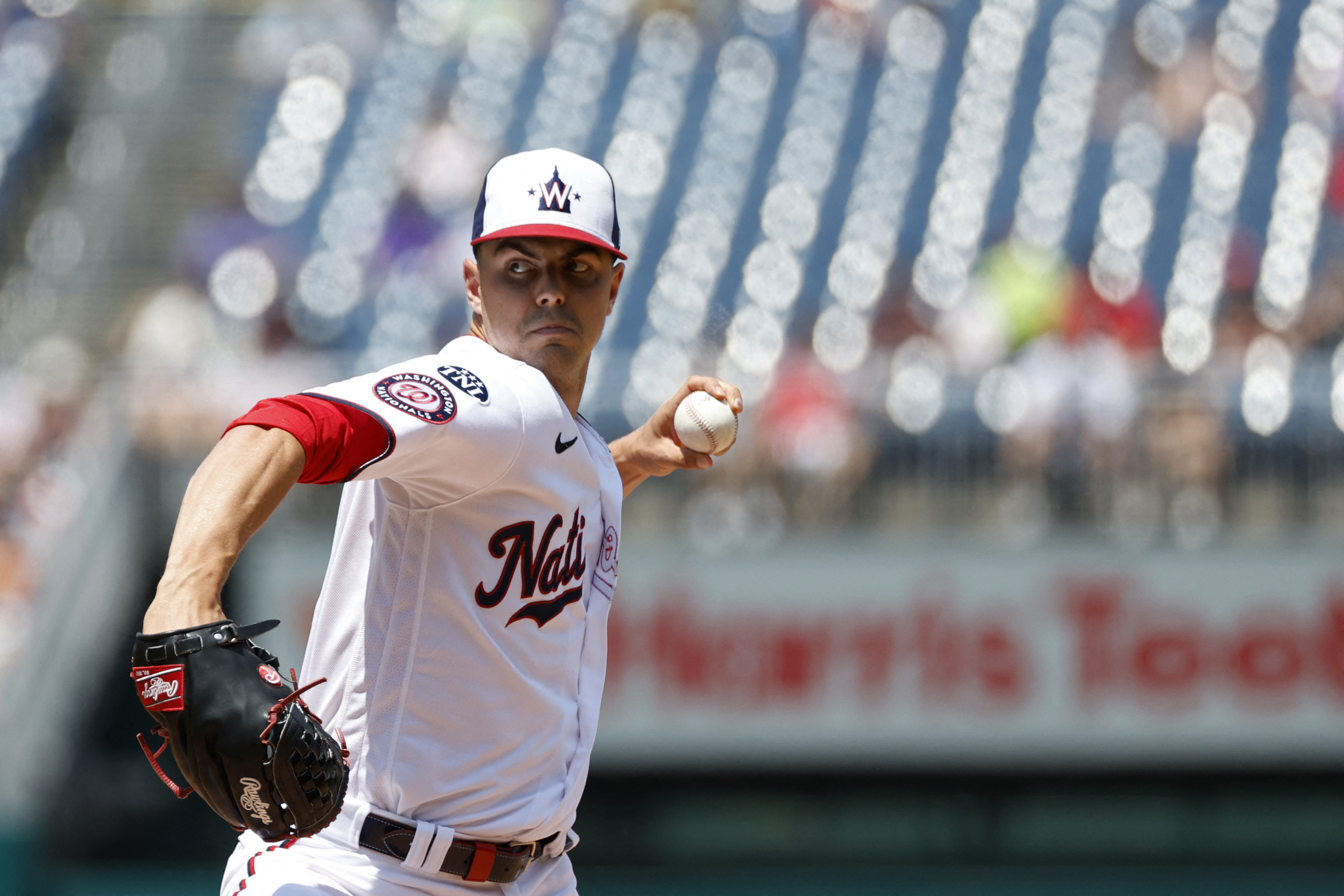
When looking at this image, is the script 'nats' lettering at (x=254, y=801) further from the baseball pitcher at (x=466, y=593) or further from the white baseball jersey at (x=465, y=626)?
the white baseball jersey at (x=465, y=626)

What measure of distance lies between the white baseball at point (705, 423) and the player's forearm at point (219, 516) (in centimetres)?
145

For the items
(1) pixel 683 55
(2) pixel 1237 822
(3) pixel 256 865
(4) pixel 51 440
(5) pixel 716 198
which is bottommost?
(3) pixel 256 865

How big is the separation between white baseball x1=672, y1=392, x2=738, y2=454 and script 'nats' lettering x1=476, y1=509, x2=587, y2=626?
24.6 inches

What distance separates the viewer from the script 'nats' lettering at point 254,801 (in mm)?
1920

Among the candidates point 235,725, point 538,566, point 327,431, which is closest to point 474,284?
point 538,566

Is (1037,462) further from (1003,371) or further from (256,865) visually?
(256,865)

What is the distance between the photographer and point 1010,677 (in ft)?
25.2

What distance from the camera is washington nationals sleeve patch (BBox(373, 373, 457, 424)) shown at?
212cm

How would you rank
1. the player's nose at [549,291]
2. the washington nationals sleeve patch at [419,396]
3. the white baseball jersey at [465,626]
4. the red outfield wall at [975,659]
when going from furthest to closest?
the red outfield wall at [975,659] → the player's nose at [549,291] → the white baseball jersey at [465,626] → the washington nationals sleeve patch at [419,396]

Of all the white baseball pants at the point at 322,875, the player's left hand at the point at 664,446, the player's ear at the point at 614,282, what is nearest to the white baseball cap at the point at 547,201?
the player's ear at the point at 614,282

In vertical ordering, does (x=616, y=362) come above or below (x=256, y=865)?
above

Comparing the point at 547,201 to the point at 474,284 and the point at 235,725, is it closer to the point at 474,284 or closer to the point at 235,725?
the point at 474,284

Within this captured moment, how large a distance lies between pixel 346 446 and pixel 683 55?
1046 centimetres

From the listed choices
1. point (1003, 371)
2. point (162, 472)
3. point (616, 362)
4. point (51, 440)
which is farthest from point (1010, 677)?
point (51, 440)
